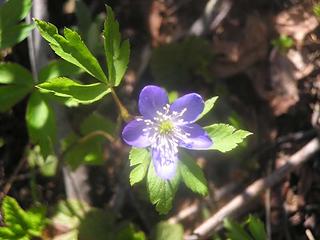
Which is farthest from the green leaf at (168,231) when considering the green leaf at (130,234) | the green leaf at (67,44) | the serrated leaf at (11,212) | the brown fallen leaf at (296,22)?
the brown fallen leaf at (296,22)

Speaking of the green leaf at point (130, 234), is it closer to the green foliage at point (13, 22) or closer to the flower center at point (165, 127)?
the flower center at point (165, 127)

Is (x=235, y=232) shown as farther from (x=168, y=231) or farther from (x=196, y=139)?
(x=196, y=139)

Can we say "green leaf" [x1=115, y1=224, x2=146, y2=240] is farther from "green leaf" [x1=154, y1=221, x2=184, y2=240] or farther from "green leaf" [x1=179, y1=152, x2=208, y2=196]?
"green leaf" [x1=179, y1=152, x2=208, y2=196]

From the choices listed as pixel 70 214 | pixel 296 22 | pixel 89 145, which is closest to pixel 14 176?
→ pixel 70 214

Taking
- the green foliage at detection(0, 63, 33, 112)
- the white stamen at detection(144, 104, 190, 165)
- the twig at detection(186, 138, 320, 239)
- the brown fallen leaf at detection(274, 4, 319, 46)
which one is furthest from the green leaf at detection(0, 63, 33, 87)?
the brown fallen leaf at detection(274, 4, 319, 46)

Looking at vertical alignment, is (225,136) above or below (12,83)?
below

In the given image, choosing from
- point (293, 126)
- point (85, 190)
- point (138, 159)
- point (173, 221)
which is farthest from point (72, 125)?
point (293, 126)

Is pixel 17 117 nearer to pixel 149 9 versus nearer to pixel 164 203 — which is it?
pixel 149 9
